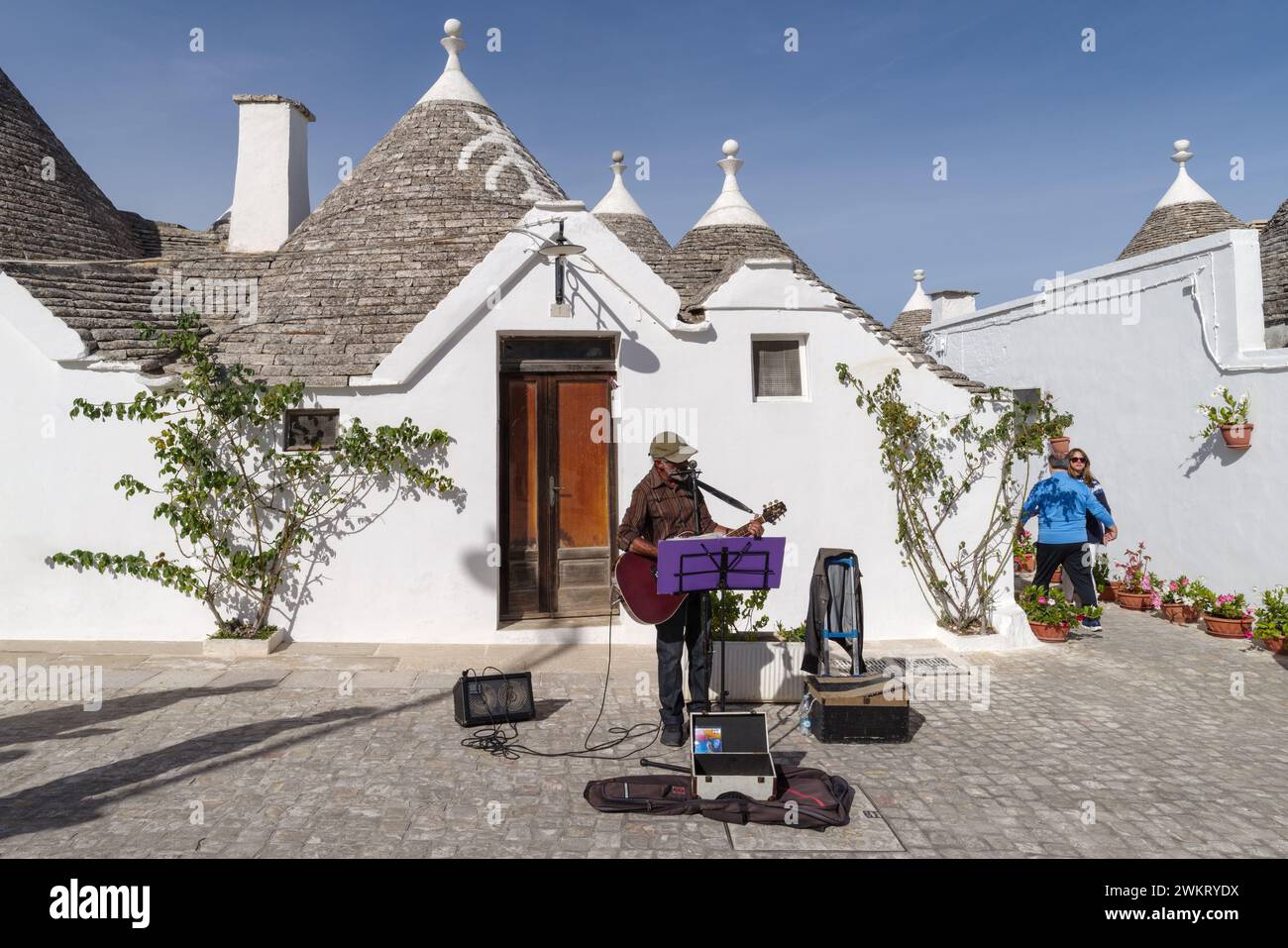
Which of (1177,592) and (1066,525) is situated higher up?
(1066,525)

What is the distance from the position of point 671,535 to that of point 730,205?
9.25m

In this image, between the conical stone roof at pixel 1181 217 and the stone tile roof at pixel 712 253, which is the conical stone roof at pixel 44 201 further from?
the conical stone roof at pixel 1181 217

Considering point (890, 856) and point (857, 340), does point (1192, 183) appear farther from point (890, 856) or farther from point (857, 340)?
point (890, 856)

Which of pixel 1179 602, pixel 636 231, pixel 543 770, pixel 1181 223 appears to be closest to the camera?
pixel 543 770

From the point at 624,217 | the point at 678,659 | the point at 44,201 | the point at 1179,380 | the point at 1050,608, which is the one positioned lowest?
the point at 1050,608

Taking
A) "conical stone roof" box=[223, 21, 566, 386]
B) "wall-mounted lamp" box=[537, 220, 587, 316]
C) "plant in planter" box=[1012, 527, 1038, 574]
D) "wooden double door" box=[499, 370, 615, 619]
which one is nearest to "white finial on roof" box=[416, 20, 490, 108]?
"conical stone roof" box=[223, 21, 566, 386]

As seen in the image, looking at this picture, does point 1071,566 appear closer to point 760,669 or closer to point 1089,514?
point 1089,514

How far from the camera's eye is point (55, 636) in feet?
28.8

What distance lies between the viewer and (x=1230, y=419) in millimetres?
10086

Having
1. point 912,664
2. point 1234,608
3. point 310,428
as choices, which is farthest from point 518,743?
point 1234,608

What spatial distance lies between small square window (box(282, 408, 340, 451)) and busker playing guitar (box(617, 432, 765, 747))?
4.33 m

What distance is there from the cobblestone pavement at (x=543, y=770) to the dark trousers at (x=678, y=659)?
0.34 metres

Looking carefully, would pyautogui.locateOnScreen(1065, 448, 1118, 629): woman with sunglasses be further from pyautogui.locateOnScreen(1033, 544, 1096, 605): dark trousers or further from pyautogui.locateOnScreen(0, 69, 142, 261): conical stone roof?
pyautogui.locateOnScreen(0, 69, 142, 261): conical stone roof
